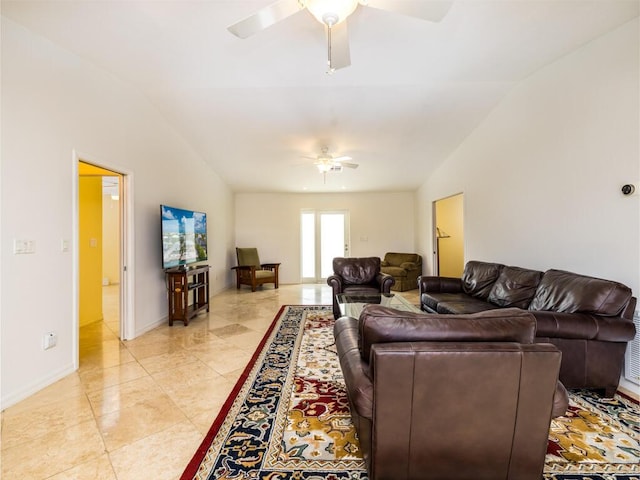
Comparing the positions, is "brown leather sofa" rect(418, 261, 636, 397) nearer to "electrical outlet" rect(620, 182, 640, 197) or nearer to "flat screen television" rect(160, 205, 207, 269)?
"electrical outlet" rect(620, 182, 640, 197)

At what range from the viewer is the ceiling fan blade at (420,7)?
4.77ft

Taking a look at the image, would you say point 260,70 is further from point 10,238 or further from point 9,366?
point 9,366

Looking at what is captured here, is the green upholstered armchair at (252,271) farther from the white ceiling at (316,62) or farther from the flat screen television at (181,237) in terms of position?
the white ceiling at (316,62)

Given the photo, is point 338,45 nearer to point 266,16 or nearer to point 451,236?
point 266,16

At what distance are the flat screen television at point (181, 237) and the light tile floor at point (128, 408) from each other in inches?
39.2

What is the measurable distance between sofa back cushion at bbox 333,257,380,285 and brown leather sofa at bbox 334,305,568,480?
3.31 meters

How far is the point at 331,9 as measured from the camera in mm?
1572

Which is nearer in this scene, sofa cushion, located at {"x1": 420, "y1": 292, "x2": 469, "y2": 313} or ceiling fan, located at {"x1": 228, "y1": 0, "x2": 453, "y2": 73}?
ceiling fan, located at {"x1": 228, "y1": 0, "x2": 453, "y2": 73}

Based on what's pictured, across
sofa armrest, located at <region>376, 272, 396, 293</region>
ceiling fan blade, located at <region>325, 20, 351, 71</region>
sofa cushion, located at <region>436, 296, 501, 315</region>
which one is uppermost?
ceiling fan blade, located at <region>325, 20, 351, 71</region>

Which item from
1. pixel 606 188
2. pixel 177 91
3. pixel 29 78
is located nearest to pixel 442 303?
pixel 606 188

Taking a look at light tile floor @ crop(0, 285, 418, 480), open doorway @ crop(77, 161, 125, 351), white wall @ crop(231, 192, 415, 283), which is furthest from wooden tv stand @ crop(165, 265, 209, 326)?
white wall @ crop(231, 192, 415, 283)

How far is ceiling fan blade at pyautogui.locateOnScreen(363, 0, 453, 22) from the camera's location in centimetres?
145

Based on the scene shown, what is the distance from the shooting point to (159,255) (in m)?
3.90

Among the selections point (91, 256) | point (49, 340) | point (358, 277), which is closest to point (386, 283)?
point (358, 277)
